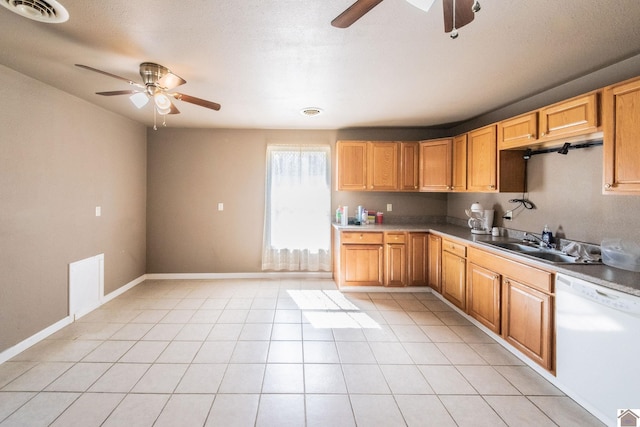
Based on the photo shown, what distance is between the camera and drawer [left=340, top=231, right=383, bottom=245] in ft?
13.5

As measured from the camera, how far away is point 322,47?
2.12m

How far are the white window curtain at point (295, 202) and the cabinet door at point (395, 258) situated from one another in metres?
1.10

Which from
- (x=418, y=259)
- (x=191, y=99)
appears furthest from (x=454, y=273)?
(x=191, y=99)

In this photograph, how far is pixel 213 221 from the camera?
4.77m

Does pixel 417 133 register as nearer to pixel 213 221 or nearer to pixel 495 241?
pixel 495 241

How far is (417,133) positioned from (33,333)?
5.30m

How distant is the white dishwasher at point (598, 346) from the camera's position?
1640 millimetres

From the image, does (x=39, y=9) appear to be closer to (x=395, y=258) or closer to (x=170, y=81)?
(x=170, y=81)

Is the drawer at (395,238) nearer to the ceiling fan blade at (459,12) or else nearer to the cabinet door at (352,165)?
the cabinet door at (352,165)

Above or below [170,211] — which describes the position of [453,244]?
below

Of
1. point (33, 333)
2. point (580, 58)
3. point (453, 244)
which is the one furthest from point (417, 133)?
point (33, 333)

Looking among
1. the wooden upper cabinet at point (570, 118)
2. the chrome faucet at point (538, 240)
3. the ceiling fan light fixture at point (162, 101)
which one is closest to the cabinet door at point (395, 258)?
the chrome faucet at point (538, 240)

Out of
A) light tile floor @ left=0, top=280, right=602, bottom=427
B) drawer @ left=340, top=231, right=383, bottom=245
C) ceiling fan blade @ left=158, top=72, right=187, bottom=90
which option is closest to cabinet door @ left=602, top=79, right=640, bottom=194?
light tile floor @ left=0, top=280, right=602, bottom=427

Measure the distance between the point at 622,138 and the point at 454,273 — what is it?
1988 mm
